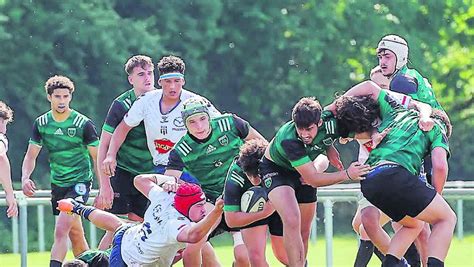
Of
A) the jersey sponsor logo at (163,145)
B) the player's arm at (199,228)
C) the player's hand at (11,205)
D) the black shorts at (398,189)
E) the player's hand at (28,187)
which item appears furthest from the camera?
the player's hand at (28,187)

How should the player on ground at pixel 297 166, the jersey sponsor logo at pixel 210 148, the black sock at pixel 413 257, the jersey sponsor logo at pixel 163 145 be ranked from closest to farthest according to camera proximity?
1. the player on ground at pixel 297 166
2. the jersey sponsor logo at pixel 210 148
3. the black sock at pixel 413 257
4. the jersey sponsor logo at pixel 163 145

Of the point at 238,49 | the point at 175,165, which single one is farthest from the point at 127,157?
the point at 238,49

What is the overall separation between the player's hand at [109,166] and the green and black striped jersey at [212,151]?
914 millimetres

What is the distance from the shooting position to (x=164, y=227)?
9.60 m

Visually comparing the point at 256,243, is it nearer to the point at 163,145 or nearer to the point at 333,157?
the point at 333,157

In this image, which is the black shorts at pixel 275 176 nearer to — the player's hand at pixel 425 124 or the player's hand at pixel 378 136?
the player's hand at pixel 378 136

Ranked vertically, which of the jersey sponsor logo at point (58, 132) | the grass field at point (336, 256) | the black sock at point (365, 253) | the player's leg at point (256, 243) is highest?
the jersey sponsor logo at point (58, 132)

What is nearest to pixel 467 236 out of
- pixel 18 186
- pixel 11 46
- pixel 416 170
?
pixel 18 186

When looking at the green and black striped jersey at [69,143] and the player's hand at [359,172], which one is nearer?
the player's hand at [359,172]

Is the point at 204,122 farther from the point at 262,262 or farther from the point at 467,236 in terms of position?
the point at 467,236

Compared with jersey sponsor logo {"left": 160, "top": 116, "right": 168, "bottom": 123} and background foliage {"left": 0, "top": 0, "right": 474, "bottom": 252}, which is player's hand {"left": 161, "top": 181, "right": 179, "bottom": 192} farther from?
background foliage {"left": 0, "top": 0, "right": 474, "bottom": 252}

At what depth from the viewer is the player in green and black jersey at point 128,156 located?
12.3 meters

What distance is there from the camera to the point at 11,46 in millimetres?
28922

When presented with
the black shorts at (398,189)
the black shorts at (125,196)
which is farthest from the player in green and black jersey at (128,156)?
the black shorts at (398,189)
